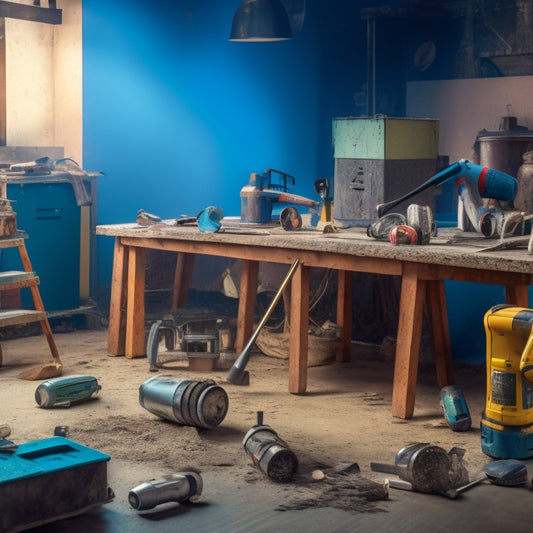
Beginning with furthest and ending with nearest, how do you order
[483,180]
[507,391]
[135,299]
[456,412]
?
[135,299] → [483,180] → [456,412] → [507,391]

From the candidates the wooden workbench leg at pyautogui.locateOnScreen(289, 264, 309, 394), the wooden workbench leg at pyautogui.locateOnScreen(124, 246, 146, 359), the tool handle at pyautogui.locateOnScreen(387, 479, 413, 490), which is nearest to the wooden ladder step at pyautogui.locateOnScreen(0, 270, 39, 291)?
the wooden workbench leg at pyautogui.locateOnScreen(124, 246, 146, 359)

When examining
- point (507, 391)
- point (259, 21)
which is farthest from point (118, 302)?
point (507, 391)

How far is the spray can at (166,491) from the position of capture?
3.68 meters

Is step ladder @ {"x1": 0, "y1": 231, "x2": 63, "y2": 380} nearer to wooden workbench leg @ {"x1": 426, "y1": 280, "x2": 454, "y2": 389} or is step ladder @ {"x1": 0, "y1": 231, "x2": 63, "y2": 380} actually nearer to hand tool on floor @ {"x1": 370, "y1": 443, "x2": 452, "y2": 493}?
A: wooden workbench leg @ {"x1": 426, "y1": 280, "x2": 454, "y2": 389}

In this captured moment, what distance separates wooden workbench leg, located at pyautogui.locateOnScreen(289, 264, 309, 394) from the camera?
5.39 metres

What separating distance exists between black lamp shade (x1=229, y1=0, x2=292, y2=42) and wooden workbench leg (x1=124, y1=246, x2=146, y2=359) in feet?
5.99

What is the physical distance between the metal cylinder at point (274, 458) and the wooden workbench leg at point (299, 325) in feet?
4.21

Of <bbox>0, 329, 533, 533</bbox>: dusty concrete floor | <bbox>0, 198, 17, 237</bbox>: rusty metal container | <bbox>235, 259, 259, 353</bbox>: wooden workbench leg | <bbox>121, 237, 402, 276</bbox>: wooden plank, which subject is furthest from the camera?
<bbox>235, 259, 259, 353</bbox>: wooden workbench leg

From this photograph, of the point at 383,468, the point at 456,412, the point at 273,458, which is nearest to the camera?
the point at 273,458

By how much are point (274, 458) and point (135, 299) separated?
8.27 feet

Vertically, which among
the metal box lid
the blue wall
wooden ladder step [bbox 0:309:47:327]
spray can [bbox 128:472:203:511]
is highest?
the blue wall

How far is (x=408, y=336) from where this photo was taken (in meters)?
4.87

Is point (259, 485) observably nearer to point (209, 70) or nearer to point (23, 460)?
point (23, 460)

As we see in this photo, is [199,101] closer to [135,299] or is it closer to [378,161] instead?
[135,299]
